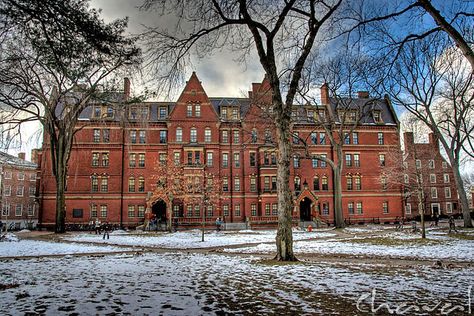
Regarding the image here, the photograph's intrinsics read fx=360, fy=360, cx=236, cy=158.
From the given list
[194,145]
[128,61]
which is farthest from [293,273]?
[194,145]

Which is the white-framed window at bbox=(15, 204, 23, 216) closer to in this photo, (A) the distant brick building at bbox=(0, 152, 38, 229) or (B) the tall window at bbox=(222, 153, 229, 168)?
(A) the distant brick building at bbox=(0, 152, 38, 229)

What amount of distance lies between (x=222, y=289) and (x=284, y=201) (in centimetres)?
594

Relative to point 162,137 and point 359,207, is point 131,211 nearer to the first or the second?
point 162,137

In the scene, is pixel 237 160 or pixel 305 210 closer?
pixel 237 160

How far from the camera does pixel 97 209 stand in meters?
44.7

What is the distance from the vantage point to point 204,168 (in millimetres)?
45219

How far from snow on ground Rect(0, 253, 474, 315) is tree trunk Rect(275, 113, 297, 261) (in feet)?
4.40

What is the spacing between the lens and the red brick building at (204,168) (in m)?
44.7

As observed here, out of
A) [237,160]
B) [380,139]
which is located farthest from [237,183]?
[380,139]

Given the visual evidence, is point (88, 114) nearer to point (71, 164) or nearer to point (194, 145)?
point (71, 164)

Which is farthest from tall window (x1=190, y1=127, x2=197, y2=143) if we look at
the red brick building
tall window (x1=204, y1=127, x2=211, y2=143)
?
tall window (x1=204, y1=127, x2=211, y2=143)

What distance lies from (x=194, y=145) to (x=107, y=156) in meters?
11.3

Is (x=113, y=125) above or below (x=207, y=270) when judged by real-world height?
above

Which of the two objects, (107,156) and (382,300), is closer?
(382,300)
